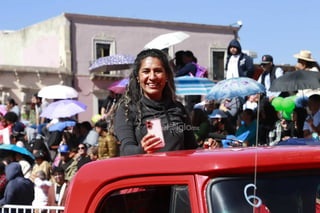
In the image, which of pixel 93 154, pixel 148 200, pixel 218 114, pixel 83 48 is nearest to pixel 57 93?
pixel 93 154

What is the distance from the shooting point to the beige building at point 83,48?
126ft

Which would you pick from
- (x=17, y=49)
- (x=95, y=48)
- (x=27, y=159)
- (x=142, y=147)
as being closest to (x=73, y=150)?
(x=27, y=159)

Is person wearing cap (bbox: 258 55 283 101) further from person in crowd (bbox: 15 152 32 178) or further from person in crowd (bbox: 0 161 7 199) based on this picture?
person in crowd (bbox: 0 161 7 199)

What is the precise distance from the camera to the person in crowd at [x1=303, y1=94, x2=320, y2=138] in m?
8.98

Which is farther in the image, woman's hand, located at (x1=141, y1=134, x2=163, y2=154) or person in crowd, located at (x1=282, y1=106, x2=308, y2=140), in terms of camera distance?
person in crowd, located at (x1=282, y1=106, x2=308, y2=140)

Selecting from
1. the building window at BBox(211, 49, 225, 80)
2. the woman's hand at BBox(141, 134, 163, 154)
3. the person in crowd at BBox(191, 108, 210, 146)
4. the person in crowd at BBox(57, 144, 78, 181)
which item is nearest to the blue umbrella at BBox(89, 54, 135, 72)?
the person in crowd at BBox(57, 144, 78, 181)

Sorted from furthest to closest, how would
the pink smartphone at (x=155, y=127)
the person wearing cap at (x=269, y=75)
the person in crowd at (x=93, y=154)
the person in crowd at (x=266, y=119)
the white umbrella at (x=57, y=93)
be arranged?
1. the white umbrella at (x=57, y=93)
2. the person wearing cap at (x=269, y=75)
3. the person in crowd at (x=93, y=154)
4. the person in crowd at (x=266, y=119)
5. the pink smartphone at (x=155, y=127)

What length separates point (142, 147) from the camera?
3.71 meters

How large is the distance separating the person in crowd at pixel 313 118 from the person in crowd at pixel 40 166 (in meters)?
3.97

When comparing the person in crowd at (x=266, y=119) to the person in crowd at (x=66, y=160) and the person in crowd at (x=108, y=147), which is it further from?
the person in crowd at (x=66, y=160)

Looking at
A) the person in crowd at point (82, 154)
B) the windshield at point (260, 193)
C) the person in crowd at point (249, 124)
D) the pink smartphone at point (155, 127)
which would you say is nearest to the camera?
the windshield at point (260, 193)

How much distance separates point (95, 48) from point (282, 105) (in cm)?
3217

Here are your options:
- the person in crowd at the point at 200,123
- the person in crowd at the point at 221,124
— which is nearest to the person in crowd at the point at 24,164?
the person in crowd at the point at 200,123

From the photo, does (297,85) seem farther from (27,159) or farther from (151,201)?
(151,201)
